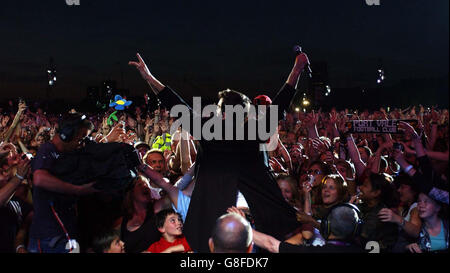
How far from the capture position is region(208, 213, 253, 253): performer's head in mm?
2404

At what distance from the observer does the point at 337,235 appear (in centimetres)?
291

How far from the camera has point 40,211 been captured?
3209 mm

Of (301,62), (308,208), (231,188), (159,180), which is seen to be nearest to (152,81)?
(159,180)

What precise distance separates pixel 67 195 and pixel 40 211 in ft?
0.80

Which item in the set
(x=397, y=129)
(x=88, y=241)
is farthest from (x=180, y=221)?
(x=397, y=129)

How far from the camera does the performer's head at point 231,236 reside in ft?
7.89

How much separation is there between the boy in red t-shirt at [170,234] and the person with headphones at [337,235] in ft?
2.72

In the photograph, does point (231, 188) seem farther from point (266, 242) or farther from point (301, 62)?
point (301, 62)

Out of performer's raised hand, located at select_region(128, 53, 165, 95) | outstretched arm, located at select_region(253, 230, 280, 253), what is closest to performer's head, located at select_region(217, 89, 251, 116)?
performer's raised hand, located at select_region(128, 53, 165, 95)

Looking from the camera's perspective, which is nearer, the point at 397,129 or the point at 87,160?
the point at 87,160

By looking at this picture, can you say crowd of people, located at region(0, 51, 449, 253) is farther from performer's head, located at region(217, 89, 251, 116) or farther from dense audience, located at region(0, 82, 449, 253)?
performer's head, located at region(217, 89, 251, 116)

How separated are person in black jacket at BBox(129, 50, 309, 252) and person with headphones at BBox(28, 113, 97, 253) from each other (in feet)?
2.06

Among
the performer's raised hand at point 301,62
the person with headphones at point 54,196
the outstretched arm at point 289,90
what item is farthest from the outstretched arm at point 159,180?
the performer's raised hand at point 301,62
